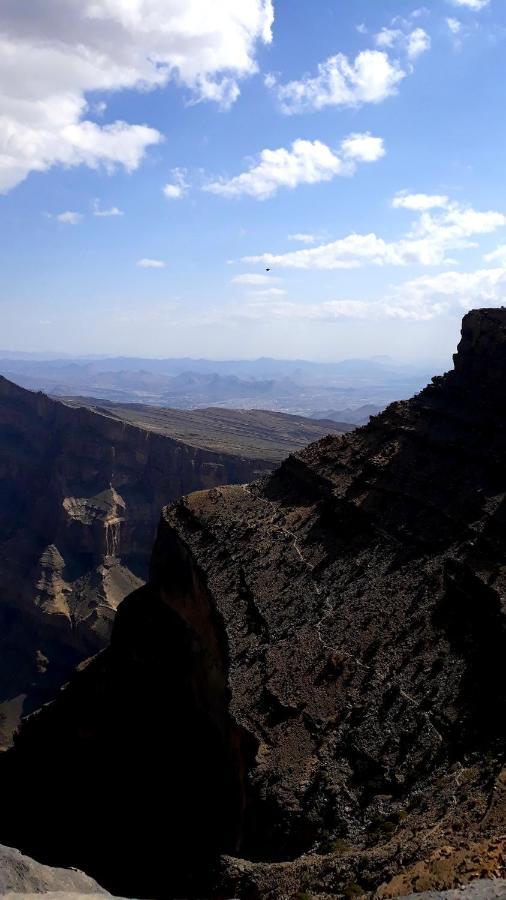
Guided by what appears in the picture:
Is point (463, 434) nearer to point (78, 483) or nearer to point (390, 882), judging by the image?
point (390, 882)

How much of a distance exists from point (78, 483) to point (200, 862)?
7347 centimetres

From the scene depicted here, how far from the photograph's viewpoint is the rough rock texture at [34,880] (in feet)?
53.1

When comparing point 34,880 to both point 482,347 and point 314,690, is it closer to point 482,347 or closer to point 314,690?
point 314,690

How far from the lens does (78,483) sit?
9231 cm

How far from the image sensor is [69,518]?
281 ft

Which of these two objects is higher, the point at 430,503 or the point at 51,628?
the point at 430,503

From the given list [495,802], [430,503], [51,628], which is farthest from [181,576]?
[51,628]

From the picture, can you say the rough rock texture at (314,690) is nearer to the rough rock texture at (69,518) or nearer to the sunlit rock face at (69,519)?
the sunlit rock face at (69,519)

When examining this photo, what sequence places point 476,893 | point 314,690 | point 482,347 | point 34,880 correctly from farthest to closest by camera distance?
1. point 482,347
2. point 314,690
3. point 34,880
4. point 476,893

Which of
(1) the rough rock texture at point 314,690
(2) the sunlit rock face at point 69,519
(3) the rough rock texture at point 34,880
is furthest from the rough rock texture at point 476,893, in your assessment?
(2) the sunlit rock face at point 69,519

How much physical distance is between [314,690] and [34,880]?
11.1m

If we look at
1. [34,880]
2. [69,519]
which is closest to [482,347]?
[34,880]

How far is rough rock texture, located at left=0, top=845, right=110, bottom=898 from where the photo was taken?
1617 centimetres

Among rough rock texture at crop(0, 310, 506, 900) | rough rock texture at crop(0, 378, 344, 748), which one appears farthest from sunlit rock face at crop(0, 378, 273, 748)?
rough rock texture at crop(0, 310, 506, 900)
